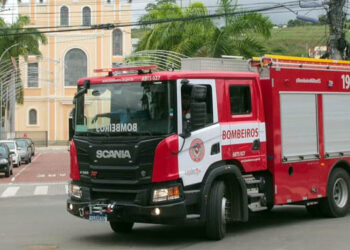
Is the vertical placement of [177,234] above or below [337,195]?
below

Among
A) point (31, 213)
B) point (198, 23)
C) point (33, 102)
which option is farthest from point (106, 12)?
point (31, 213)

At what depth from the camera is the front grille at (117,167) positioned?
32.3 feet

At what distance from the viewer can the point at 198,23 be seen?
30.7 metres

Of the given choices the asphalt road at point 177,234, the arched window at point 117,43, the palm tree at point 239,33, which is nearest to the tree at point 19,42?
the arched window at point 117,43

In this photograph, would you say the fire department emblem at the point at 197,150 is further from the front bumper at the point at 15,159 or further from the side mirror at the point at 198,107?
the front bumper at the point at 15,159

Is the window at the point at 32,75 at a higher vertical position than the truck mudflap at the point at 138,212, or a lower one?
higher

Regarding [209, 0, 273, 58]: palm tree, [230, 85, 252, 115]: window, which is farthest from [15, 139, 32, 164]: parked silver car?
[230, 85, 252, 115]: window

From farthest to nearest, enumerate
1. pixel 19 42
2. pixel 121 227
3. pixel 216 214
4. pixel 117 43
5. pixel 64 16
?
pixel 117 43 < pixel 64 16 < pixel 19 42 < pixel 121 227 < pixel 216 214

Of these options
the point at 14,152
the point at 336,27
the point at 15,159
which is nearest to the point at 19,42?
the point at 15,159

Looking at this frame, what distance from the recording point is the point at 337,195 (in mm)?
13406

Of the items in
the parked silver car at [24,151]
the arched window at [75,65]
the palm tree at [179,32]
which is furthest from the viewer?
the arched window at [75,65]

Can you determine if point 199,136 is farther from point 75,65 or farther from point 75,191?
point 75,65

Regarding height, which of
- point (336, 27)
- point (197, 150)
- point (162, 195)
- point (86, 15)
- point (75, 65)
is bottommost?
point (162, 195)

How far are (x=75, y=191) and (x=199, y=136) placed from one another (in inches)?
89.6
